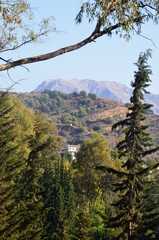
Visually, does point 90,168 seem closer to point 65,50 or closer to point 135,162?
point 135,162

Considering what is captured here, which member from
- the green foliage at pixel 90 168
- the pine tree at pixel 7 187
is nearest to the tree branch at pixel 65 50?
the pine tree at pixel 7 187

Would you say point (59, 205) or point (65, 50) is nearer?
point (65, 50)

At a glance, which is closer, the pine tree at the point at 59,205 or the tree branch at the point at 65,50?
the tree branch at the point at 65,50

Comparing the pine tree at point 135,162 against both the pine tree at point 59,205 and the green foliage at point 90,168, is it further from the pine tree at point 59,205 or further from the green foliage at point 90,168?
the green foliage at point 90,168

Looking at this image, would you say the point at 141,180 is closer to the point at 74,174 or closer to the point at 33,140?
the point at 33,140

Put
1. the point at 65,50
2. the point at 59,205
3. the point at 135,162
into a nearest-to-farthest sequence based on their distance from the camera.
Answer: the point at 65,50 → the point at 135,162 → the point at 59,205

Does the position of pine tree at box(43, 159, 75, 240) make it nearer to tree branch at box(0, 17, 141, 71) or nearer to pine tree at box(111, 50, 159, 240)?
pine tree at box(111, 50, 159, 240)

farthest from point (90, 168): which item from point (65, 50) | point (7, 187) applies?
point (65, 50)

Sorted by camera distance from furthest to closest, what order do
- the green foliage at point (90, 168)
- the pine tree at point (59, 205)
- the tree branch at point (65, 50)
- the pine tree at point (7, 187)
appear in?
the green foliage at point (90, 168) → the pine tree at point (59, 205) → the pine tree at point (7, 187) → the tree branch at point (65, 50)

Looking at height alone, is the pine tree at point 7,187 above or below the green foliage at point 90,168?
above

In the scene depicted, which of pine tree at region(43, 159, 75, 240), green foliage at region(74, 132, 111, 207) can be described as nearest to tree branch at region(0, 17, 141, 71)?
pine tree at region(43, 159, 75, 240)

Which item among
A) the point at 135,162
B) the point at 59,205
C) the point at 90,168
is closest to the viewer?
the point at 135,162

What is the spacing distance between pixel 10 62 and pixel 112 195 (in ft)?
170

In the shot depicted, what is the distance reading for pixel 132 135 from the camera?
24688 mm
